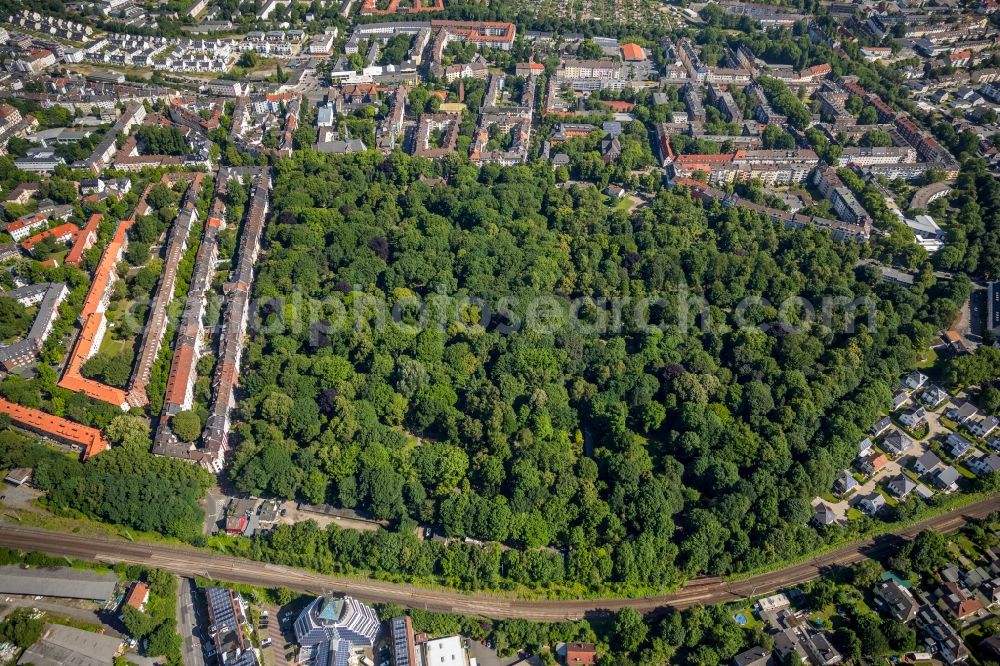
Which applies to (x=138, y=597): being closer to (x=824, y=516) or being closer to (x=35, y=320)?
(x=35, y=320)

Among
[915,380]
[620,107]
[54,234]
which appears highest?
[54,234]

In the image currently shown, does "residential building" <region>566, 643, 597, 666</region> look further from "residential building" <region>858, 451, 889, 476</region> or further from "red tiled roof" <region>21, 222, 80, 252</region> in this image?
"red tiled roof" <region>21, 222, 80, 252</region>

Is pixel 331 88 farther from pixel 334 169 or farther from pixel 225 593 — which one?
pixel 225 593

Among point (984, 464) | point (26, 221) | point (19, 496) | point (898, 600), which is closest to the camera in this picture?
point (898, 600)

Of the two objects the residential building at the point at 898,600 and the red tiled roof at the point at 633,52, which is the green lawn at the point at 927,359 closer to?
the residential building at the point at 898,600

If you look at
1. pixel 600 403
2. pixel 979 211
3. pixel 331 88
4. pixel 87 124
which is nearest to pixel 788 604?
pixel 600 403

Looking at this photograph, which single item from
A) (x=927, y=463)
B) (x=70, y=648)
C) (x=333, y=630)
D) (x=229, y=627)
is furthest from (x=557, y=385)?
(x=70, y=648)

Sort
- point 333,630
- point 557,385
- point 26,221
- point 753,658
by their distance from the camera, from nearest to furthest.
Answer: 1. point 753,658
2. point 333,630
3. point 557,385
4. point 26,221
